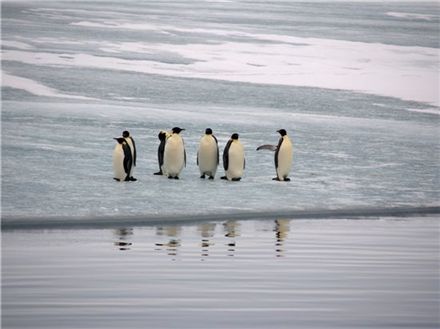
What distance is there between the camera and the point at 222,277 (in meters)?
8.65

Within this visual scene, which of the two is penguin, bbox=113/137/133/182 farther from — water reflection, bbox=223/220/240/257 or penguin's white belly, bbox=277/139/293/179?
water reflection, bbox=223/220/240/257

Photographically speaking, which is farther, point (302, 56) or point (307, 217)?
point (302, 56)

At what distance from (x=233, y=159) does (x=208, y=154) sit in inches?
12.1

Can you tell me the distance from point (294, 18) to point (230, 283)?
2994 centimetres

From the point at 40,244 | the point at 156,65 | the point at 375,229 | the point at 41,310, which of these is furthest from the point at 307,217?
the point at 156,65

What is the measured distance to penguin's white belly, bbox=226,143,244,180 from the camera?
600 inches

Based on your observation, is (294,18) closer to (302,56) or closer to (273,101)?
(302,56)

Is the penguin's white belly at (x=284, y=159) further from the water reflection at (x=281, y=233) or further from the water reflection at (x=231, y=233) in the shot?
the water reflection at (x=231, y=233)

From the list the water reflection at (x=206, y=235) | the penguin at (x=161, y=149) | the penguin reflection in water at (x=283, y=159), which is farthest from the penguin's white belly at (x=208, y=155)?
the water reflection at (x=206, y=235)

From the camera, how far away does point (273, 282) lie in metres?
8.48

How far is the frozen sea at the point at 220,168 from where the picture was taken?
311 inches

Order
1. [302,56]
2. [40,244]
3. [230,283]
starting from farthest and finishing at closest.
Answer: [302,56], [40,244], [230,283]

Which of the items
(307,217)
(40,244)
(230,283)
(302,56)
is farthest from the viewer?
(302,56)

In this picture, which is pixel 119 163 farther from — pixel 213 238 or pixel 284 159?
pixel 213 238
